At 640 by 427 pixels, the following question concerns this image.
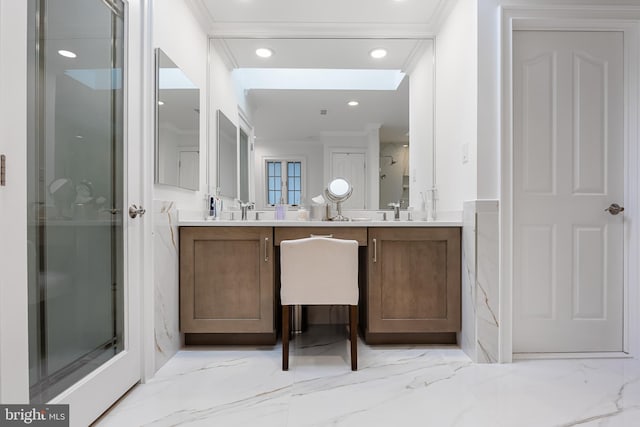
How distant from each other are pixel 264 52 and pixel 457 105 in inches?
58.7

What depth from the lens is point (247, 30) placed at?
2.81 m

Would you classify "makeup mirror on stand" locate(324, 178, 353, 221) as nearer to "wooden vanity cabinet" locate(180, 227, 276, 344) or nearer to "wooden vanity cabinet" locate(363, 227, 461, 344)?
"wooden vanity cabinet" locate(363, 227, 461, 344)

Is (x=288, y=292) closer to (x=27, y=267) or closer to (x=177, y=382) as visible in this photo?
(x=177, y=382)

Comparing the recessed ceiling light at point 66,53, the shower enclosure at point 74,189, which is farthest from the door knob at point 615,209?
the recessed ceiling light at point 66,53

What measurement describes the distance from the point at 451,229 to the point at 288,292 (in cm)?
107

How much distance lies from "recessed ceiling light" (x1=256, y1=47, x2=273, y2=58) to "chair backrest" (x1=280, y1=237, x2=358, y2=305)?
5.35 feet

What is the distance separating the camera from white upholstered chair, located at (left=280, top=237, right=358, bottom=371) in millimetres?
2004

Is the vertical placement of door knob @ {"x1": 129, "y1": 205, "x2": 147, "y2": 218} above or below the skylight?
below

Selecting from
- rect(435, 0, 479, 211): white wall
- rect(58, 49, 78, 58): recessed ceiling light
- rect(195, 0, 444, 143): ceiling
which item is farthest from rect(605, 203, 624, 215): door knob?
rect(58, 49, 78, 58): recessed ceiling light

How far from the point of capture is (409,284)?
229 cm

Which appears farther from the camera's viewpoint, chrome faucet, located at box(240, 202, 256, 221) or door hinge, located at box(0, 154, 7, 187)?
chrome faucet, located at box(240, 202, 256, 221)

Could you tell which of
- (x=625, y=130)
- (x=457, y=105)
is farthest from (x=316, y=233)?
(x=625, y=130)

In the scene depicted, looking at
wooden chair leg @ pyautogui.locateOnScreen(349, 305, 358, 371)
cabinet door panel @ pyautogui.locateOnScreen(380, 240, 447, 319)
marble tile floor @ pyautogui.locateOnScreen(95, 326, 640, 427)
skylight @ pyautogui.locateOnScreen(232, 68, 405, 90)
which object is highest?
skylight @ pyautogui.locateOnScreen(232, 68, 405, 90)

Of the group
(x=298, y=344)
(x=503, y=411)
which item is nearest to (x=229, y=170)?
(x=298, y=344)
